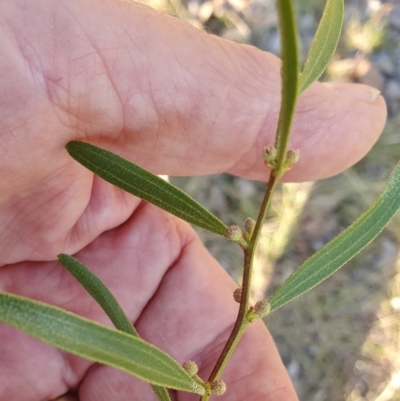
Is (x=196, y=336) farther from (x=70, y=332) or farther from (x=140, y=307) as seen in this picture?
(x=70, y=332)

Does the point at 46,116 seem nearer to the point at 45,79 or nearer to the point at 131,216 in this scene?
the point at 45,79

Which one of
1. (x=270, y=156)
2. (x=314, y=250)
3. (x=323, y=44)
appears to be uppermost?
(x=323, y=44)

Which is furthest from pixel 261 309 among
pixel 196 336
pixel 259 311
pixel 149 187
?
pixel 196 336

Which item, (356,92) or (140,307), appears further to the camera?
(140,307)

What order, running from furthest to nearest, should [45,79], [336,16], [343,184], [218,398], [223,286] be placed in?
1. [343,184]
2. [223,286]
3. [218,398]
4. [45,79]
5. [336,16]

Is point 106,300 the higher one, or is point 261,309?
point 261,309

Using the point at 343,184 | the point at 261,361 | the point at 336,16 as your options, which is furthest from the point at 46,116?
the point at 343,184
